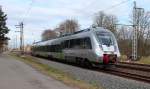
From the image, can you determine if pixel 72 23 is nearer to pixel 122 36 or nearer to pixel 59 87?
pixel 122 36

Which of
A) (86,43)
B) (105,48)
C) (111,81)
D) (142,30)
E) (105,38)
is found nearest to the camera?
(111,81)

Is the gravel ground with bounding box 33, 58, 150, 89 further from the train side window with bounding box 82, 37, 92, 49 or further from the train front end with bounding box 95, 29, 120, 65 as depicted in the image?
the train side window with bounding box 82, 37, 92, 49

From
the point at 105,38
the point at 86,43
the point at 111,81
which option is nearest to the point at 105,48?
the point at 105,38

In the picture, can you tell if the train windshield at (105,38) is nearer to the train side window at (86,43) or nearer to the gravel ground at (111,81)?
the train side window at (86,43)

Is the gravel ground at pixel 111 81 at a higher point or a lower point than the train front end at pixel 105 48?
lower

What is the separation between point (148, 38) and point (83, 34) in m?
46.9

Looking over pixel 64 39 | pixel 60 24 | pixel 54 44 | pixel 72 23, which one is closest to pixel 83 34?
pixel 64 39

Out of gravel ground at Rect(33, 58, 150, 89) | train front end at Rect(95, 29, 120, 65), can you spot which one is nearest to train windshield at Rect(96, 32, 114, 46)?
train front end at Rect(95, 29, 120, 65)

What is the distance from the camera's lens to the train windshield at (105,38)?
28.7 meters

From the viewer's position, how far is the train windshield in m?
28.7

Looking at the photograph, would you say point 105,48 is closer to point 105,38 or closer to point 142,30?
point 105,38

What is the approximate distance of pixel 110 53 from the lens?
28234 mm

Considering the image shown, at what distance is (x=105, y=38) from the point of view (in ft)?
95.5

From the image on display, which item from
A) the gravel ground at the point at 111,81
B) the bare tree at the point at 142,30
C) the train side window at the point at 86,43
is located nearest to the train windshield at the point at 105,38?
the train side window at the point at 86,43
